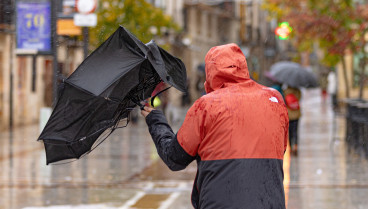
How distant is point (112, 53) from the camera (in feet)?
15.6

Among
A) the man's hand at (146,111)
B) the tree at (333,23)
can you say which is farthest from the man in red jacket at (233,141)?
the tree at (333,23)

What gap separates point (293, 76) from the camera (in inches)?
625

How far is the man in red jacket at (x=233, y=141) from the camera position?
4074 millimetres

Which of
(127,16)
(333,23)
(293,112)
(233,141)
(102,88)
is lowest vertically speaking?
(293,112)

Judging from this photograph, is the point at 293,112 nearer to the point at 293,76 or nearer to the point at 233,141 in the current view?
the point at 293,76

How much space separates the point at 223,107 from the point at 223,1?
64.1 meters

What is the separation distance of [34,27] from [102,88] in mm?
13228

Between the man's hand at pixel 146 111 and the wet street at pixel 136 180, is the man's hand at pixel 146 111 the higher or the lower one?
the higher one

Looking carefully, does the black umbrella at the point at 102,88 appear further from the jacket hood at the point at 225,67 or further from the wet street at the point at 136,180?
the wet street at the point at 136,180

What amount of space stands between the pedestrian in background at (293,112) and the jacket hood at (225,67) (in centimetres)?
1061

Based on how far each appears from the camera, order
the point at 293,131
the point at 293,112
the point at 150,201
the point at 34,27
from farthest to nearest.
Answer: the point at 34,27
the point at 293,131
the point at 293,112
the point at 150,201

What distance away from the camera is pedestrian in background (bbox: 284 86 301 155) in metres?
14.9

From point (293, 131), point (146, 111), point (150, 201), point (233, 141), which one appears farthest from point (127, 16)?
point (233, 141)

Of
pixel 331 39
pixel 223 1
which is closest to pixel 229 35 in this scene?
pixel 223 1
